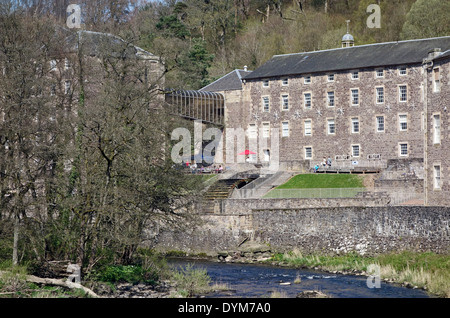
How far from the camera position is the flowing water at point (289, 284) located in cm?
3023

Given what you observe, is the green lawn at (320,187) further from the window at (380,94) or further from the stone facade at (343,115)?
the window at (380,94)

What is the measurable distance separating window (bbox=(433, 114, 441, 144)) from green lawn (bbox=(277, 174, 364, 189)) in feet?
37.5

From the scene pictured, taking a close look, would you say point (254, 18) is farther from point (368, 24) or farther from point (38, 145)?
point (38, 145)

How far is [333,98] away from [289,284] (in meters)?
32.5

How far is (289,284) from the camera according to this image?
1303 inches

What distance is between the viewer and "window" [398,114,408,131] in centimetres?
5972

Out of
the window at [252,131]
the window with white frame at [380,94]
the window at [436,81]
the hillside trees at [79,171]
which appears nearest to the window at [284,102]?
the window at [252,131]

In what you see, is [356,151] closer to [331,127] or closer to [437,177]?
[331,127]

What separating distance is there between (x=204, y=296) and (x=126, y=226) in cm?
442

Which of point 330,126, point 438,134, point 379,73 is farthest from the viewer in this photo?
point 330,126

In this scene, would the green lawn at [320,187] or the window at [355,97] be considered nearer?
the green lawn at [320,187]

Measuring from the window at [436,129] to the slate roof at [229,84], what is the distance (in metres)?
30.6

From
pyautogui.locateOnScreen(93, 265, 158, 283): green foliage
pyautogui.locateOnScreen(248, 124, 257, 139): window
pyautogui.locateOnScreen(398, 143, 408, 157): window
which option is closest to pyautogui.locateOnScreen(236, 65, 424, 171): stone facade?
pyautogui.locateOnScreen(398, 143, 408, 157): window

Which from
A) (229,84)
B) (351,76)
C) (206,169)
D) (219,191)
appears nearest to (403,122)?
(351,76)
